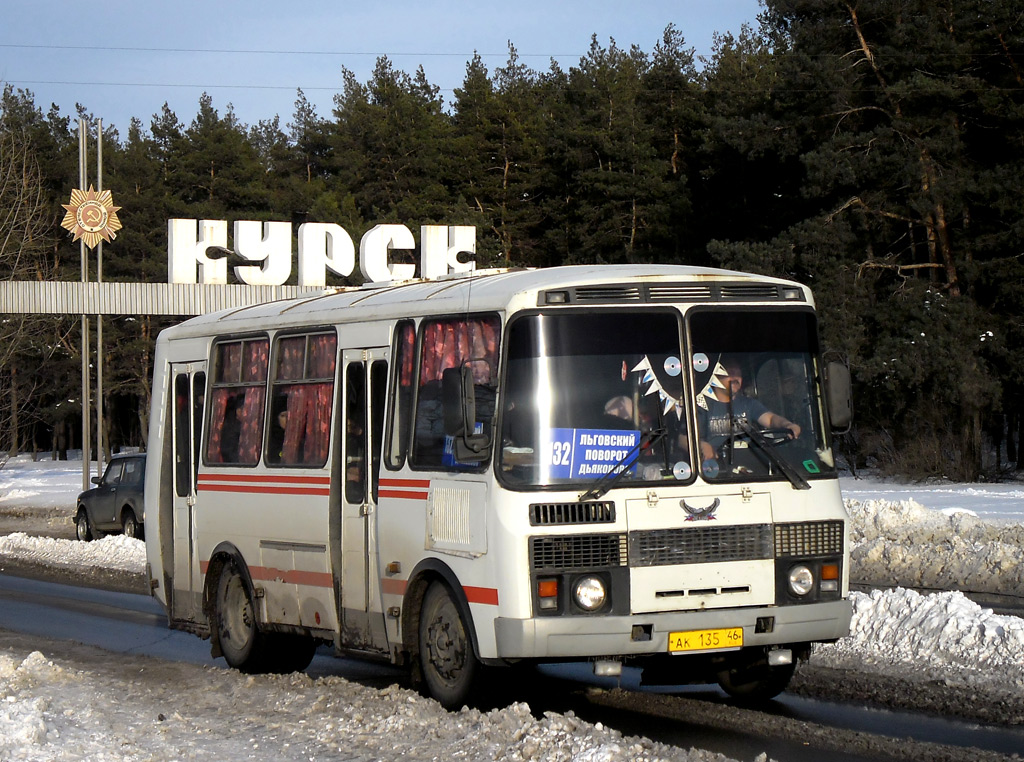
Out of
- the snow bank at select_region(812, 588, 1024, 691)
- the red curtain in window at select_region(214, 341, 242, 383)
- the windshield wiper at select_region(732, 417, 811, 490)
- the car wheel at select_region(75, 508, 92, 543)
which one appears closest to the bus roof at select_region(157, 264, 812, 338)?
the windshield wiper at select_region(732, 417, 811, 490)

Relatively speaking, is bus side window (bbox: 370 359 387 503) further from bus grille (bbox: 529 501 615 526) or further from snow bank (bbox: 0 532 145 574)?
snow bank (bbox: 0 532 145 574)

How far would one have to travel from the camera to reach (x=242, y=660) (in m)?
11.9

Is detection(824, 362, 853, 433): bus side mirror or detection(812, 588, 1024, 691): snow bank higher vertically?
detection(824, 362, 853, 433): bus side mirror

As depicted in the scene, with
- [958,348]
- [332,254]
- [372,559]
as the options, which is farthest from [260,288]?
[372,559]

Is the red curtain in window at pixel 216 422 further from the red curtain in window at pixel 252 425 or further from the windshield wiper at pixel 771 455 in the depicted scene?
the windshield wiper at pixel 771 455

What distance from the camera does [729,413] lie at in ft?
29.0

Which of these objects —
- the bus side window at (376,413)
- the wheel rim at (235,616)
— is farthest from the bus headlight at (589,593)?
the wheel rim at (235,616)

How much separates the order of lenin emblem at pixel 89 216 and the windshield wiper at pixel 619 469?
128 ft

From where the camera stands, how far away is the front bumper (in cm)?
829

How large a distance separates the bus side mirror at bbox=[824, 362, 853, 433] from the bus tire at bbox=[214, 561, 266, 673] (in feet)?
16.5

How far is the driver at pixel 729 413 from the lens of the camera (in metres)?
8.77

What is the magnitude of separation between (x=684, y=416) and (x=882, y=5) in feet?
122

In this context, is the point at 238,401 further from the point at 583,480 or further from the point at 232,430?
the point at 583,480

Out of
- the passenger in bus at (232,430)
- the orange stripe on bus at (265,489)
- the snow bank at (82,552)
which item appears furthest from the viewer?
the snow bank at (82,552)
